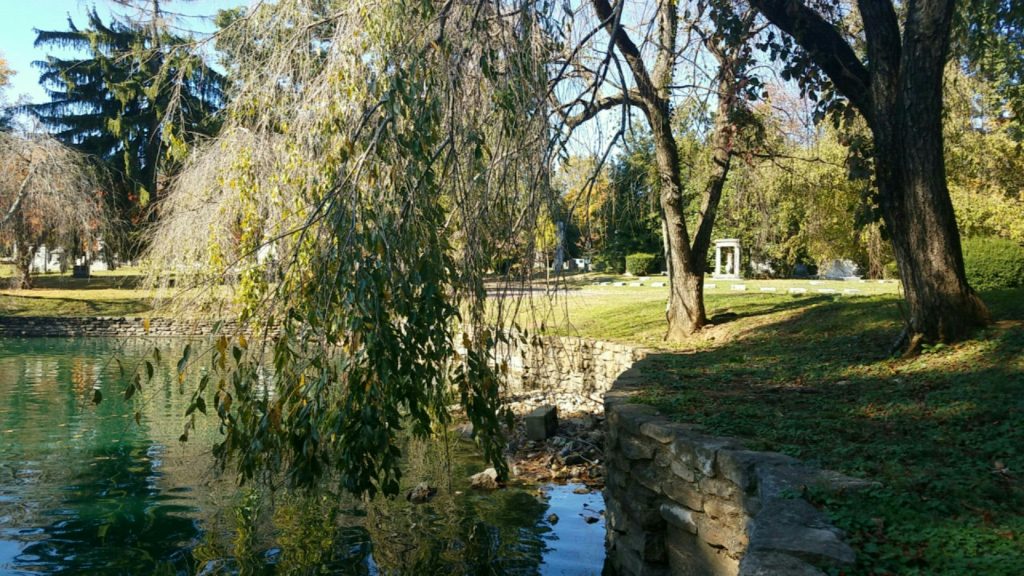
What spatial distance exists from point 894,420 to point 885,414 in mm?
178

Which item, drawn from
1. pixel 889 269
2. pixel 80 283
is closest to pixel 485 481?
pixel 889 269

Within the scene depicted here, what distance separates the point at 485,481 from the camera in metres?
7.05

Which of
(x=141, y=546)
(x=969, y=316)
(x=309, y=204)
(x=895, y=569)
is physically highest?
(x=309, y=204)

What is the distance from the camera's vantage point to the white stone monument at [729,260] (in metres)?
28.6

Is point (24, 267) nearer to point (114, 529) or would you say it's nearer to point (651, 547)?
point (114, 529)

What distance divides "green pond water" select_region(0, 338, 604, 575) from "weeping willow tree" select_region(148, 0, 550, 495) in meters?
0.58

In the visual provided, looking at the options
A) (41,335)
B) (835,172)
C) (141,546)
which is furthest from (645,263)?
(141,546)

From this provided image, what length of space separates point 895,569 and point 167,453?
25.6 feet

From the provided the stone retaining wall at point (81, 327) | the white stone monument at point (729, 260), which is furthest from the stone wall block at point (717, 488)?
the white stone monument at point (729, 260)

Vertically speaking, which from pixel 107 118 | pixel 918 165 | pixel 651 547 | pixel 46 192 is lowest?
pixel 651 547

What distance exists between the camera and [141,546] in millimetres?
5609

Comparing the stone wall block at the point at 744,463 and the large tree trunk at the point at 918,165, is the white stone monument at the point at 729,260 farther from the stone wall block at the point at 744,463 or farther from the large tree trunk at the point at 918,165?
the stone wall block at the point at 744,463

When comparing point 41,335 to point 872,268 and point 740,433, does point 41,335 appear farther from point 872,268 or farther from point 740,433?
point 872,268

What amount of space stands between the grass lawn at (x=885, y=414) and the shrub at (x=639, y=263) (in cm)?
2251
